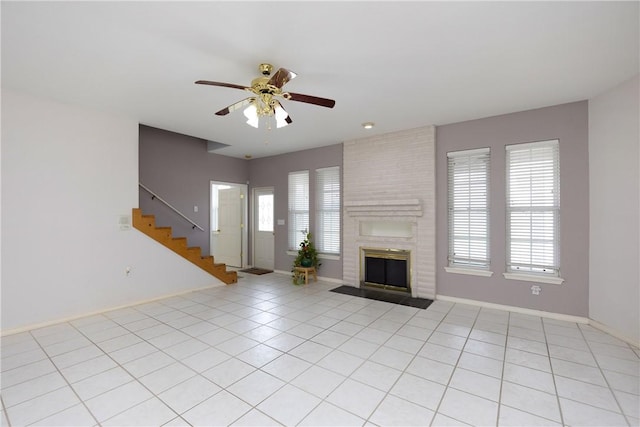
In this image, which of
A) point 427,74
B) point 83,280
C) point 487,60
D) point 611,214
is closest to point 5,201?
point 83,280

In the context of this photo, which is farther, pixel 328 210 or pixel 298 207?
pixel 298 207

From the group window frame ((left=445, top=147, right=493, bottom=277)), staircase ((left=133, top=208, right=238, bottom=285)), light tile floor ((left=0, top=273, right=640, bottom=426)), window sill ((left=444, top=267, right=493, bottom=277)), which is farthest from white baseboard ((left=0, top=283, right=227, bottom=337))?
window frame ((left=445, top=147, right=493, bottom=277))

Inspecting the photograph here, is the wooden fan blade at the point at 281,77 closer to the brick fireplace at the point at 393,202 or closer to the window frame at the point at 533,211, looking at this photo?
the brick fireplace at the point at 393,202

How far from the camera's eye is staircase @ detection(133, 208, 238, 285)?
4582 millimetres

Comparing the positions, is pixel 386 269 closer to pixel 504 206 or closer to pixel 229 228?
pixel 504 206

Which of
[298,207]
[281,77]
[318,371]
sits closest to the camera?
[281,77]

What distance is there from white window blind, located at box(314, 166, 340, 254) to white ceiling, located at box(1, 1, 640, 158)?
2.19 m

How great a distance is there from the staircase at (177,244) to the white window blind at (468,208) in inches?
165

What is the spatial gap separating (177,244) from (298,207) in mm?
2610

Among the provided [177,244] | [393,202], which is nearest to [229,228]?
[177,244]

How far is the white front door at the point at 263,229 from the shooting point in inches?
286

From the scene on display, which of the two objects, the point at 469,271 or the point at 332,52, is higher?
the point at 332,52

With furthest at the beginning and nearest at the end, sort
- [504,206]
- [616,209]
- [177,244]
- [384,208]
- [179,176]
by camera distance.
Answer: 1. [179,176]
2. [384,208]
3. [177,244]
4. [504,206]
5. [616,209]

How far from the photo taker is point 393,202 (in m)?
5.08
